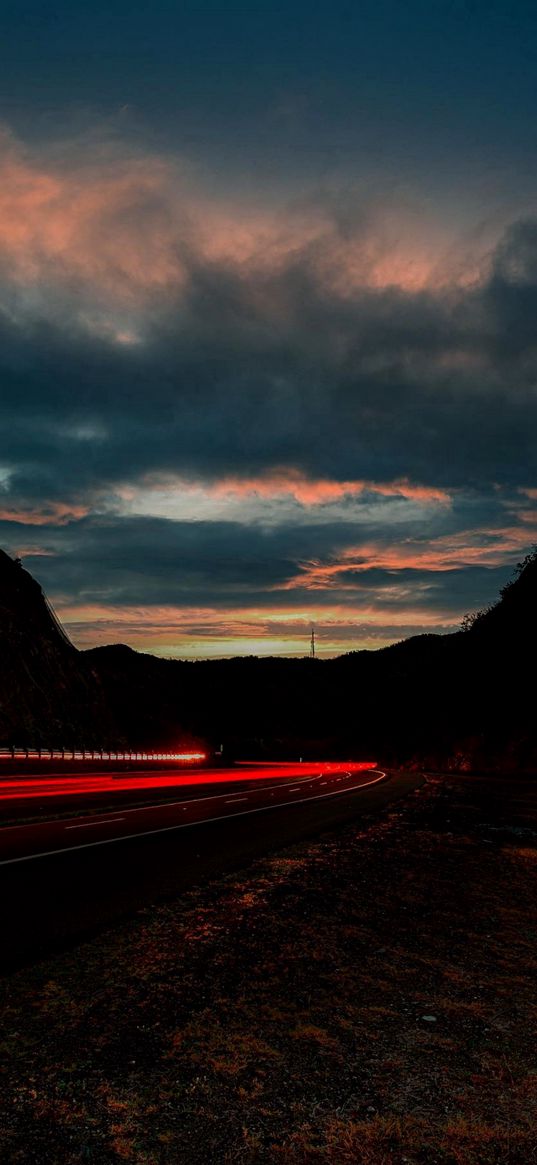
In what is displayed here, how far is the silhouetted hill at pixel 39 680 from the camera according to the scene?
182ft

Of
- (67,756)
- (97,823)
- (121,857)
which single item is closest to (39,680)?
(67,756)

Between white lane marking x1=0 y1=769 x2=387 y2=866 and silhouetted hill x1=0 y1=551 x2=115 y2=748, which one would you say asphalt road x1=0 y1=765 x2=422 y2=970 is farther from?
silhouetted hill x1=0 y1=551 x2=115 y2=748

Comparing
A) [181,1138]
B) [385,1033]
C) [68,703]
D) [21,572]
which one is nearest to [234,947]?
[385,1033]

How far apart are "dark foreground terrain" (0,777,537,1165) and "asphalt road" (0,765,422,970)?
530mm

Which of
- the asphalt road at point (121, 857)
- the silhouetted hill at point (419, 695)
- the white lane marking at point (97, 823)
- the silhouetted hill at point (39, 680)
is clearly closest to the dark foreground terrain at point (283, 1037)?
the asphalt road at point (121, 857)

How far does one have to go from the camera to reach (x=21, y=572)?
75.9 metres

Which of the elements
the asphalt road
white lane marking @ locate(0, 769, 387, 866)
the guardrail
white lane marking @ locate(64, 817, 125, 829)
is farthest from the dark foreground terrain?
the guardrail

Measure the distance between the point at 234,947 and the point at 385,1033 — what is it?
219 centimetres

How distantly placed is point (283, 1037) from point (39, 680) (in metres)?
61.2

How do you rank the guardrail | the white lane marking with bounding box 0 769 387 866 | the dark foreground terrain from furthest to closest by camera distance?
the guardrail → the white lane marking with bounding box 0 769 387 866 → the dark foreground terrain

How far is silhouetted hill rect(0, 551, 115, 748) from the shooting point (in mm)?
55625

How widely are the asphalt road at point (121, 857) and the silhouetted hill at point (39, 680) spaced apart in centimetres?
3605

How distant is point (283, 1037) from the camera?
14.1ft

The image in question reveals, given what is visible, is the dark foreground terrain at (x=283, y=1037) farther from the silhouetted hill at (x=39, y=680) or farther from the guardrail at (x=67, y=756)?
the silhouetted hill at (x=39, y=680)
